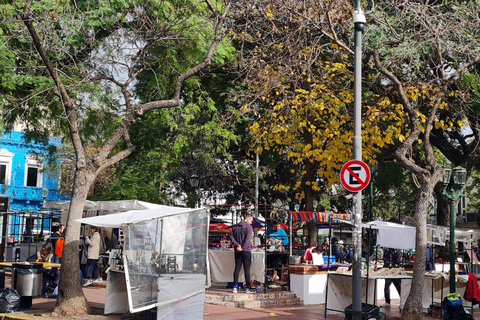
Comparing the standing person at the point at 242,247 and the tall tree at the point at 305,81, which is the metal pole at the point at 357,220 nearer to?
the tall tree at the point at 305,81

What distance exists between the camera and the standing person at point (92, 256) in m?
17.0

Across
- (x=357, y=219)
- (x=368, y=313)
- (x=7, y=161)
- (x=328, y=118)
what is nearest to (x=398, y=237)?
(x=328, y=118)

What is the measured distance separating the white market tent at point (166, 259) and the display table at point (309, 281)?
4691 millimetres

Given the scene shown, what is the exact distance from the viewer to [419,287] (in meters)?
11.7

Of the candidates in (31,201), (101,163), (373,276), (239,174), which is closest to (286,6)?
(101,163)

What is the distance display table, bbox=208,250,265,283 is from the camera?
49.4 ft

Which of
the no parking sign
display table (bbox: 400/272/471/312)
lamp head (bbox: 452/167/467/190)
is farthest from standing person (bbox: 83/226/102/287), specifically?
lamp head (bbox: 452/167/467/190)

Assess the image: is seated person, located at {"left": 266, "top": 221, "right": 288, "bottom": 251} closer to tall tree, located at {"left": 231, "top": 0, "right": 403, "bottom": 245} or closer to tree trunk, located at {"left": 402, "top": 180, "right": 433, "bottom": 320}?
tall tree, located at {"left": 231, "top": 0, "right": 403, "bottom": 245}

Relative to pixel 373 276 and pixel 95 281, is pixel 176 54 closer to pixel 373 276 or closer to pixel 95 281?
pixel 95 281

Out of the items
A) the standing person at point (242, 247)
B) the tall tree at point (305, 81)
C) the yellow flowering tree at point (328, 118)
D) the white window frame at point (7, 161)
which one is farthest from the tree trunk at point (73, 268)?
the white window frame at point (7, 161)

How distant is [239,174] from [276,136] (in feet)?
48.3

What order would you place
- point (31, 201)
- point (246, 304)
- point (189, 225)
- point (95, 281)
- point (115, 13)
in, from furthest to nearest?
point (31, 201), point (95, 281), point (115, 13), point (246, 304), point (189, 225)

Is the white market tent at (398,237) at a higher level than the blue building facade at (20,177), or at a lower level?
lower

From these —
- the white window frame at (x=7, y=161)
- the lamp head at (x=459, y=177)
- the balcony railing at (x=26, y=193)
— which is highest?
the white window frame at (x=7, y=161)
